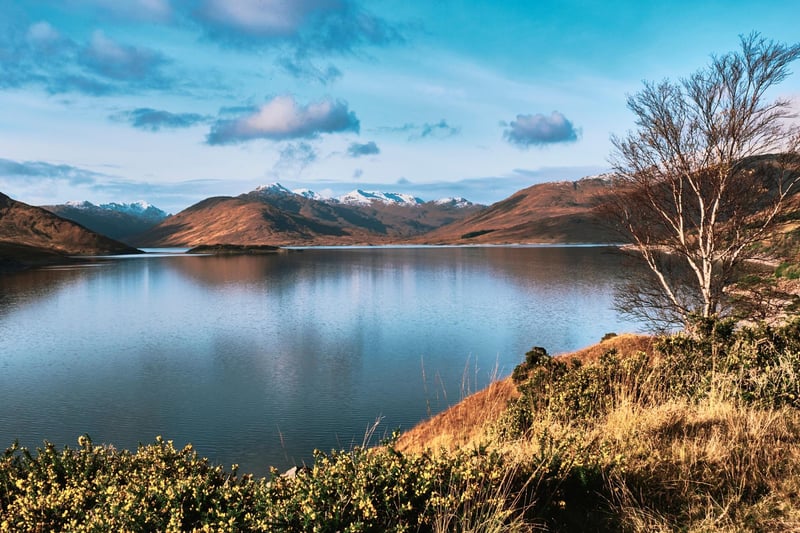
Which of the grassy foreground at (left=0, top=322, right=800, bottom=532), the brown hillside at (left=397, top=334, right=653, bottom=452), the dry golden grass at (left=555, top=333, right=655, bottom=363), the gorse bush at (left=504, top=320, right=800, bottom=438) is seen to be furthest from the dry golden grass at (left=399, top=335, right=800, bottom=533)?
the dry golden grass at (left=555, top=333, right=655, bottom=363)

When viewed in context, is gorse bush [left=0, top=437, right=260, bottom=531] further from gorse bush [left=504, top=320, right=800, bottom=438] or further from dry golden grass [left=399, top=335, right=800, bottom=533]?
gorse bush [left=504, top=320, right=800, bottom=438]

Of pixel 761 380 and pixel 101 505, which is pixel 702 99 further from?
pixel 101 505

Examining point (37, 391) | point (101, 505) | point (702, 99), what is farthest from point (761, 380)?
point (37, 391)

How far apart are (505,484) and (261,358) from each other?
2990 cm

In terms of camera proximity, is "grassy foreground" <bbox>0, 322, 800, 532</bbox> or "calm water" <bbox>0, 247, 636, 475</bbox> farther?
"calm water" <bbox>0, 247, 636, 475</bbox>

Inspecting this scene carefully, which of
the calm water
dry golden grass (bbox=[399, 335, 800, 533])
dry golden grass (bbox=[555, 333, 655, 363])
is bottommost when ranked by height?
the calm water

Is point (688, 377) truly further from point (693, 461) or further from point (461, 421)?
point (461, 421)

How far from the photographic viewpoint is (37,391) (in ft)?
90.1

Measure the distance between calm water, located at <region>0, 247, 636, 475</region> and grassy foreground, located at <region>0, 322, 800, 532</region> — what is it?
10614 millimetres

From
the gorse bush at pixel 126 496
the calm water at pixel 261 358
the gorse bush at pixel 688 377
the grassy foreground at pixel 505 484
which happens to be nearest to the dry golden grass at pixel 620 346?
the calm water at pixel 261 358

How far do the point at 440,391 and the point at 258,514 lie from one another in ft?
73.9

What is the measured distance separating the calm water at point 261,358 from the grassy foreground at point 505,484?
34.8 ft

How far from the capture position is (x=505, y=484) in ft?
23.8

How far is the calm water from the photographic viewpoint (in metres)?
22.3
